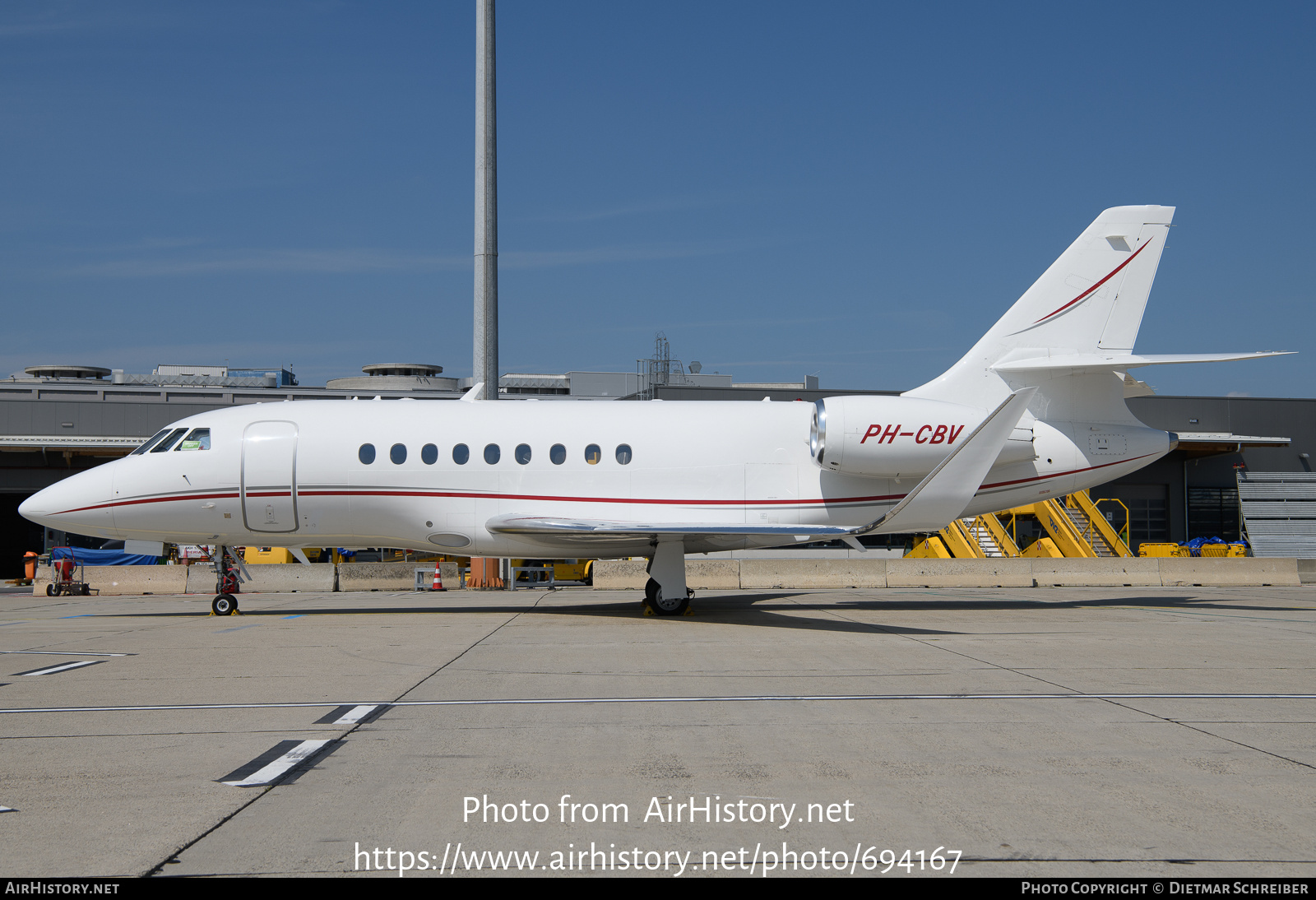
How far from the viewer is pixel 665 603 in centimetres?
1661

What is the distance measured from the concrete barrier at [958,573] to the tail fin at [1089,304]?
797 cm

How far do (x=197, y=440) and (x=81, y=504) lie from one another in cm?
210

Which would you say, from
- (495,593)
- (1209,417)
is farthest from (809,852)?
(1209,417)

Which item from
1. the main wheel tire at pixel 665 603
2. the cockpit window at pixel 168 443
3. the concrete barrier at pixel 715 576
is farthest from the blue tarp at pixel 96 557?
the main wheel tire at pixel 665 603

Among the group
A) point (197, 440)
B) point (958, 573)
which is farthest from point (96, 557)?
point (958, 573)

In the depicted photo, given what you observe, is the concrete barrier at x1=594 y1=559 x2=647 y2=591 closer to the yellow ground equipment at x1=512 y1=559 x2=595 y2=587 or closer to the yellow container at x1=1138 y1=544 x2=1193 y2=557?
the yellow ground equipment at x1=512 y1=559 x2=595 y2=587

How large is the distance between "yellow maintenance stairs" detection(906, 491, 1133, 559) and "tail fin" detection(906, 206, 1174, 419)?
10349mm

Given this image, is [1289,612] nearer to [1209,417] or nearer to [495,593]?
[495,593]

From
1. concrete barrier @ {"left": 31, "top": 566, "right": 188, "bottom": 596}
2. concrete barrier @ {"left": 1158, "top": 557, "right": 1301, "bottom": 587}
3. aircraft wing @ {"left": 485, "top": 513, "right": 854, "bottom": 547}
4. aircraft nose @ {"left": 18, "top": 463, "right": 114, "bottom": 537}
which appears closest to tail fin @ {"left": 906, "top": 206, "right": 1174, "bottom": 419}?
aircraft wing @ {"left": 485, "top": 513, "right": 854, "bottom": 547}

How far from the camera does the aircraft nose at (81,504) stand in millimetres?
16266

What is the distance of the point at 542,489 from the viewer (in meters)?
16.5

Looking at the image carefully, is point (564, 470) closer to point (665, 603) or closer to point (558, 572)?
point (665, 603)

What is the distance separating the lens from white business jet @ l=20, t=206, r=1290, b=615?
1633cm

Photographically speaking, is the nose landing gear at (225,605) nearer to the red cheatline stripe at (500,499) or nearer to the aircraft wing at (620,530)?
the red cheatline stripe at (500,499)
